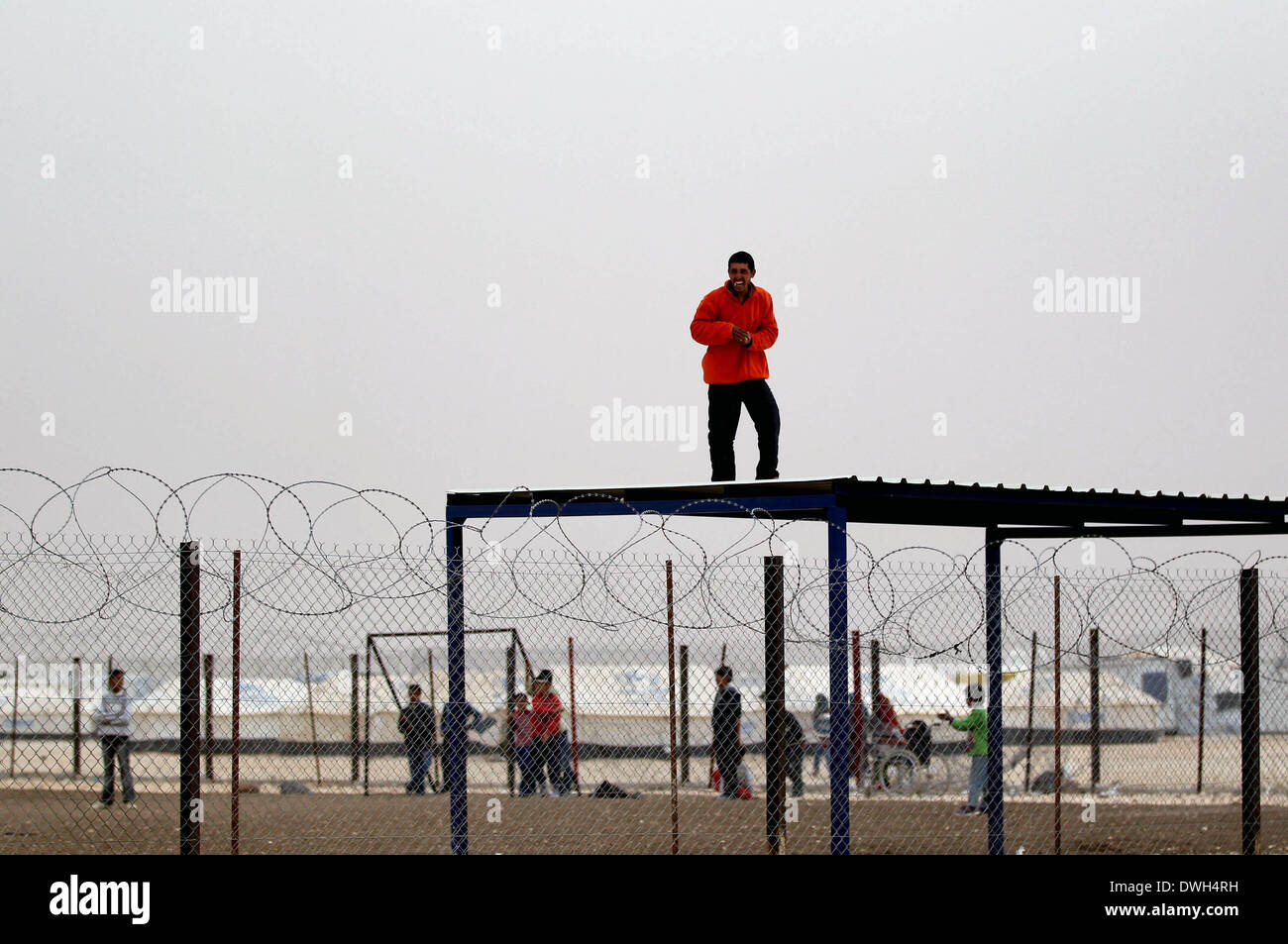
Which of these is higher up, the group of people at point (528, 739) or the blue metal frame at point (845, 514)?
the blue metal frame at point (845, 514)

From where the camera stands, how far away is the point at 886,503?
10.4 m

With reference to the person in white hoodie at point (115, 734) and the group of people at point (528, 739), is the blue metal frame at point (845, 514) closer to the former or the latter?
the group of people at point (528, 739)

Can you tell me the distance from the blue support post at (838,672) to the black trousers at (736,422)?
5.91 feet

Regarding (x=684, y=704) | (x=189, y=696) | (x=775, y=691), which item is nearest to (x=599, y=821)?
(x=684, y=704)

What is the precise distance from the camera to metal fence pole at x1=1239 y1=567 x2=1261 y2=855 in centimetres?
1171

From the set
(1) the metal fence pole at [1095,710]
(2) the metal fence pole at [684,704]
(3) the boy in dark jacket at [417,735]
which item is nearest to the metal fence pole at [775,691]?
(2) the metal fence pole at [684,704]

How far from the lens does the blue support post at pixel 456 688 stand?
9.77 metres

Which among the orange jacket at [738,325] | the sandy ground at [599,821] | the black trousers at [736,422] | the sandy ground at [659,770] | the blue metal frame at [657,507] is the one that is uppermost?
the orange jacket at [738,325]

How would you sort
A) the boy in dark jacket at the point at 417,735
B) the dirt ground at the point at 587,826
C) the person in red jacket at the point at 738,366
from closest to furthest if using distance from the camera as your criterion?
the person in red jacket at the point at 738,366
the dirt ground at the point at 587,826
the boy in dark jacket at the point at 417,735

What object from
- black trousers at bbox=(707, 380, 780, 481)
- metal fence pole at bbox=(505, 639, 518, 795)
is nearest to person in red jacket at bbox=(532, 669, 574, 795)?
metal fence pole at bbox=(505, 639, 518, 795)

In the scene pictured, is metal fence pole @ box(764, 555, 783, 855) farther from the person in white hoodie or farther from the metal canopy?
the person in white hoodie

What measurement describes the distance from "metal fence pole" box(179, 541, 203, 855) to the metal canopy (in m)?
2.09

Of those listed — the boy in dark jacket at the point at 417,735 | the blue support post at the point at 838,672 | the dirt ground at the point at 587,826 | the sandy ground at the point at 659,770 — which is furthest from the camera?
the sandy ground at the point at 659,770
